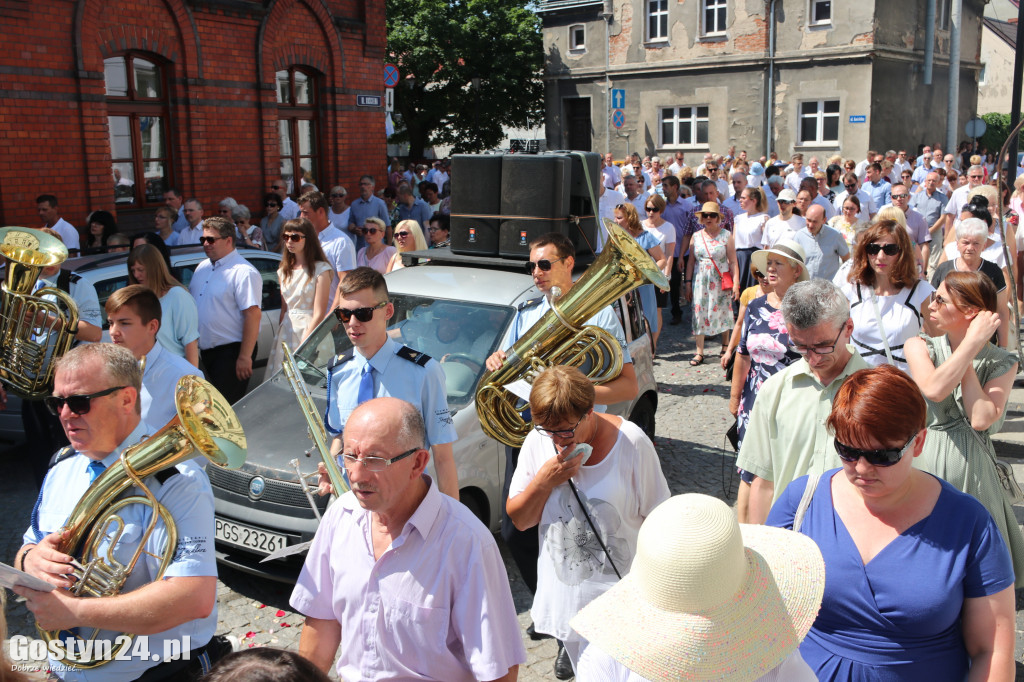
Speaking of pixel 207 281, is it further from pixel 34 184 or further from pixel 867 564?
pixel 34 184

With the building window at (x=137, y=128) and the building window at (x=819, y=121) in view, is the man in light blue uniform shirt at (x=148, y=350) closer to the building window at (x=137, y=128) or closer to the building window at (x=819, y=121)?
the building window at (x=137, y=128)

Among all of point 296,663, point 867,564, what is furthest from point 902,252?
point 296,663

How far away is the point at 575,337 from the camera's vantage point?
430 centimetres

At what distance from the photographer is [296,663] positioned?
71.8 inches

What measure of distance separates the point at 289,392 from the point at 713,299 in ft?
19.5

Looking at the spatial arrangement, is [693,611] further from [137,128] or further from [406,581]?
[137,128]

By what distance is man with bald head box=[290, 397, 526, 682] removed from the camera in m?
2.64

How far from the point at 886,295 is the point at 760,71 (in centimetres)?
Answer: 2950

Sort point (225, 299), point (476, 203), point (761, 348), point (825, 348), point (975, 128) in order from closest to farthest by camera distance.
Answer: point (825, 348) < point (761, 348) < point (225, 299) < point (476, 203) < point (975, 128)

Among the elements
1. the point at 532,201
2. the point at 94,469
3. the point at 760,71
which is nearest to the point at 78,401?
the point at 94,469

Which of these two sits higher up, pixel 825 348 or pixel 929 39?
pixel 929 39

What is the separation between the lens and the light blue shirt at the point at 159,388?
14.1ft

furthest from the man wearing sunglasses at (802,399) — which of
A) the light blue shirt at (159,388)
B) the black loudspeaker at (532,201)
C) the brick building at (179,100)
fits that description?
the brick building at (179,100)

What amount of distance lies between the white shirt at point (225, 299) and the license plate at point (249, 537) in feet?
6.51
